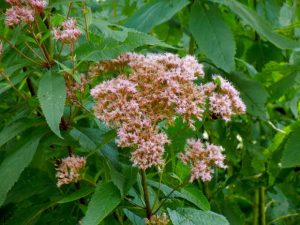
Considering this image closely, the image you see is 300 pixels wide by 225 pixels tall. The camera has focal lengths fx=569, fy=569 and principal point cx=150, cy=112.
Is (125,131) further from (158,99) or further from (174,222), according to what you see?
(174,222)

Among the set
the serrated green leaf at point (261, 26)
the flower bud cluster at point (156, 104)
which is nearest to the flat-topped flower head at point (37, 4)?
the flower bud cluster at point (156, 104)

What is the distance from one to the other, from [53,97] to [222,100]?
1.27ft

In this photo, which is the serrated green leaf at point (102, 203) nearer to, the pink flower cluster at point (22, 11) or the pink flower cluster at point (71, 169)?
the pink flower cluster at point (71, 169)

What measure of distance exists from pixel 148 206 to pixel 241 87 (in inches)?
29.9

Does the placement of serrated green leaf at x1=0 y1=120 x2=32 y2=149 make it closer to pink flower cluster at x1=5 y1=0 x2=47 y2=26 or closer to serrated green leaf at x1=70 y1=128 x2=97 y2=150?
serrated green leaf at x1=70 y1=128 x2=97 y2=150

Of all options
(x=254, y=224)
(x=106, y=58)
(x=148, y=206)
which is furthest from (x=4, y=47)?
(x=254, y=224)

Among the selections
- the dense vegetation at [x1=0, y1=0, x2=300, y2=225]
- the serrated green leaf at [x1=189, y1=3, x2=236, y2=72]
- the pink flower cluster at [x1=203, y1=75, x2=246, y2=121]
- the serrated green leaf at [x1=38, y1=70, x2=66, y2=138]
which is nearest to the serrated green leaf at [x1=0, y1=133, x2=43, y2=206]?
the dense vegetation at [x1=0, y1=0, x2=300, y2=225]

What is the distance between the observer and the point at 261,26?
1.72 m

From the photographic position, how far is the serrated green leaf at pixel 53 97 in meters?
1.15

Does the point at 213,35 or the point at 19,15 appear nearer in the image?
the point at 19,15

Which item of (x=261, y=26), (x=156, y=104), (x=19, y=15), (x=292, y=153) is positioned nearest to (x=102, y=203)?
(x=156, y=104)

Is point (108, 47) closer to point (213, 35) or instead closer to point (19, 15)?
point (19, 15)

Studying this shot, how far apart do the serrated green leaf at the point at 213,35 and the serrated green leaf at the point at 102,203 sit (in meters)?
0.60

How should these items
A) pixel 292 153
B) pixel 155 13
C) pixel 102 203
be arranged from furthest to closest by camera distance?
pixel 155 13
pixel 292 153
pixel 102 203
